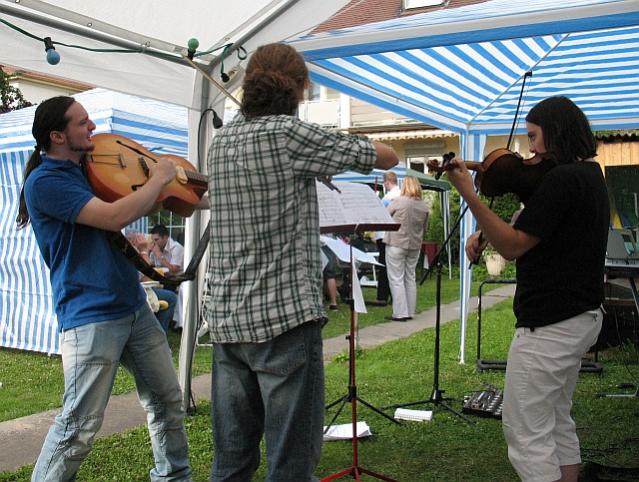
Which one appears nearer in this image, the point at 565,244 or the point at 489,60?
the point at 565,244

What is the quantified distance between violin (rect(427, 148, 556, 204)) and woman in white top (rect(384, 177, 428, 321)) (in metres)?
6.55

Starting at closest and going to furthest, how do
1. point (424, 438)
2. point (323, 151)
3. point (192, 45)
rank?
point (323, 151) < point (192, 45) < point (424, 438)

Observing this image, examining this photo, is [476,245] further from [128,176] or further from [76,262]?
[76,262]

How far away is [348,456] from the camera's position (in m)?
4.05

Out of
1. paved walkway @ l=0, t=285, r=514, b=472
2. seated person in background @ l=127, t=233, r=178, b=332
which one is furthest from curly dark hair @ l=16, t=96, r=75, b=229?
seated person in background @ l=127, t=233, r=178, b=332

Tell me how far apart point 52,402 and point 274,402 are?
12.5ft

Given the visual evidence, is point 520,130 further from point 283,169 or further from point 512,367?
point 283,169

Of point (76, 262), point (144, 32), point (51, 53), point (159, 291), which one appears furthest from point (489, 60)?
point (159, 291)

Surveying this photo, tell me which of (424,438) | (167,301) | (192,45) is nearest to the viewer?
(192,45)

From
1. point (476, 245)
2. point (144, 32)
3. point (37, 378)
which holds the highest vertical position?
point (144, 32)

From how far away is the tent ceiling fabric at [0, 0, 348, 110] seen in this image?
3.49m

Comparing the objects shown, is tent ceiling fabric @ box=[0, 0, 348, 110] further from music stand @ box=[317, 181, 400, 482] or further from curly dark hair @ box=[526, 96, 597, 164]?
curly dark hair @ box=[526, 96, 597, 164]

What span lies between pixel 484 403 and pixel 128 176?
126 inches

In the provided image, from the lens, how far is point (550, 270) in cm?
262
